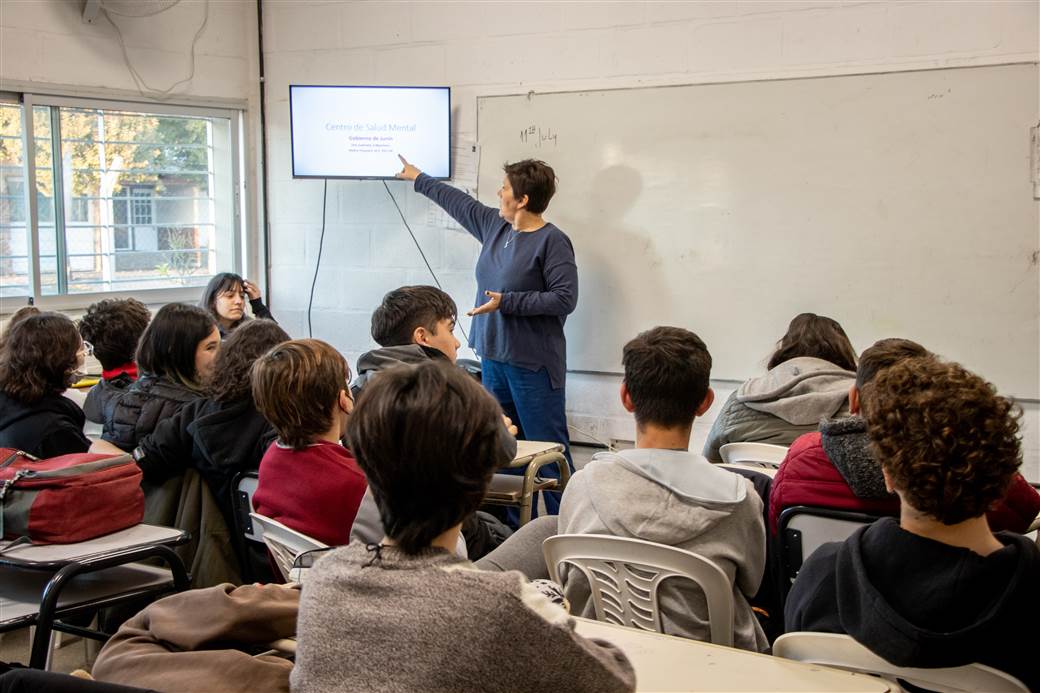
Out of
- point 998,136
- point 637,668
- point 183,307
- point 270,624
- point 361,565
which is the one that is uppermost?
point 998,136

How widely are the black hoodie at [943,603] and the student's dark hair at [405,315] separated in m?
1.86

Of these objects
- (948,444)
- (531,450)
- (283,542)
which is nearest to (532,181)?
(531,450)

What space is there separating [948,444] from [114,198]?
4.45 m

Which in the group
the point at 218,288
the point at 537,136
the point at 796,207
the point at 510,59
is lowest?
the point at 218,288

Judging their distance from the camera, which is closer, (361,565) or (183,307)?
(361,565)

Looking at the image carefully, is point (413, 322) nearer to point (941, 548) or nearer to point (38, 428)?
point (38, 428)

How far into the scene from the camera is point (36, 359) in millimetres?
2580

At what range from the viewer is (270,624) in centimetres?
129

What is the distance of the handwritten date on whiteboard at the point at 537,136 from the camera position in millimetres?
4520

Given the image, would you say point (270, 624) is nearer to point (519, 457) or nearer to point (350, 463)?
point (350, 463)

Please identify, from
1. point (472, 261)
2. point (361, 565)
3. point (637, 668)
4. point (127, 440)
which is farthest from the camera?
point (472, 261)

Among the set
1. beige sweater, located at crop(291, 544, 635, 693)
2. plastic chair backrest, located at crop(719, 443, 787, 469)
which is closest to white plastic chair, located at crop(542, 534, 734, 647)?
beige sweater, located at crop(291, 544, 635, 693)

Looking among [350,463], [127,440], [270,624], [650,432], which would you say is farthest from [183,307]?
[270,624]

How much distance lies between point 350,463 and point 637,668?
930 mm
